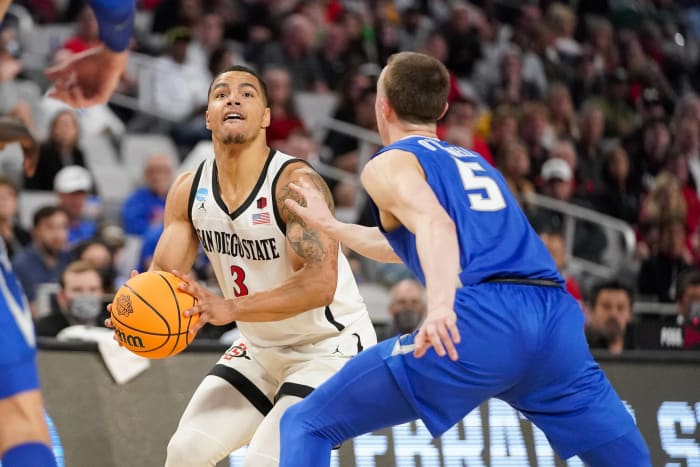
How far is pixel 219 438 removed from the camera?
528cm

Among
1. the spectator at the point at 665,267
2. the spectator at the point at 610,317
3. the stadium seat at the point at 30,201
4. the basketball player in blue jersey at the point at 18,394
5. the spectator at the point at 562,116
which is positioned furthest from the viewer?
the spectator at the point at 562,116

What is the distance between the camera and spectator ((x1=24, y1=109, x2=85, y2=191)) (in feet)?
34.0

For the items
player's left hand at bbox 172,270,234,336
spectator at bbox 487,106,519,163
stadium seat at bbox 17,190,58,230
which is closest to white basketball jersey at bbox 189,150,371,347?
player's left hand at bbox 172,270,234,336

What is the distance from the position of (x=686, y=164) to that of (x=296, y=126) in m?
4.67

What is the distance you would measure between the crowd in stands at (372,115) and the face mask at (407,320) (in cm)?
125

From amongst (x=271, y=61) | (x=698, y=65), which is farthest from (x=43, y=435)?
(x=698, y=65)

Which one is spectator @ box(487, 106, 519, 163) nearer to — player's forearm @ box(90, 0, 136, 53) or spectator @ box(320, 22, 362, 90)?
spectator @ box(320, 22, 362, 90)

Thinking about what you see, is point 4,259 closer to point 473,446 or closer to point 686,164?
point 473,446

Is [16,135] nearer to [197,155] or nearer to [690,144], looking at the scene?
[197,155]

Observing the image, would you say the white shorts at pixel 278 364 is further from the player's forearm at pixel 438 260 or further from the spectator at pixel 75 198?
the spectator at pixel 75 198

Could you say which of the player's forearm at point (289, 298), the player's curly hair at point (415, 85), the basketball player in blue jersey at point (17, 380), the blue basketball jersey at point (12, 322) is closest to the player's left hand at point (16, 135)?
the basketball player in blue jersey at point (17, 380)

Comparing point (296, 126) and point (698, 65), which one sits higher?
point (698, 65)

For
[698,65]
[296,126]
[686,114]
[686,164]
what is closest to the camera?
[296,126]

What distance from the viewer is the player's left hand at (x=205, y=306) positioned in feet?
16.8
